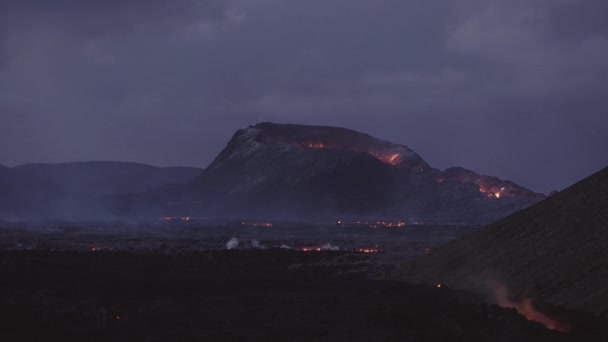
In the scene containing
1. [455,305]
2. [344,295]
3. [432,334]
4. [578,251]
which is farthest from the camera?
[344,295]

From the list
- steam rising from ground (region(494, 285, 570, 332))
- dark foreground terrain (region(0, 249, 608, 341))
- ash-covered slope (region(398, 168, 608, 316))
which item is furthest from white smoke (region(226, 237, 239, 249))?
steam rising from ground (region(494, 285, 570, 332))

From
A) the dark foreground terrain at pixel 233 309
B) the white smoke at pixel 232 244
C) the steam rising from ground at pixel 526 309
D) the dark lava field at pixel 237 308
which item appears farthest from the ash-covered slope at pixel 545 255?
the white smoke at pixel 232 244

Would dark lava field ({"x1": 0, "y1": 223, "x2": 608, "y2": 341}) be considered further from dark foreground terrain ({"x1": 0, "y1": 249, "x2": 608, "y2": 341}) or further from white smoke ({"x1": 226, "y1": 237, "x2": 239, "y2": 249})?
white smoke ({"x1": 226, "y1": 237, "x2": 239, "y2": 249})

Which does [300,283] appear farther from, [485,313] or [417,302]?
[485,313]

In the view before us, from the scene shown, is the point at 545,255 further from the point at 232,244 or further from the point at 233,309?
the point at 232,244

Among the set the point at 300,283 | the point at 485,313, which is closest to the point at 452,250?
the point at 300,283

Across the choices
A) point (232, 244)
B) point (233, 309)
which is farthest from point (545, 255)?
point (232, 244)
